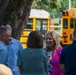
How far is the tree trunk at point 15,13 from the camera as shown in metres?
8.72

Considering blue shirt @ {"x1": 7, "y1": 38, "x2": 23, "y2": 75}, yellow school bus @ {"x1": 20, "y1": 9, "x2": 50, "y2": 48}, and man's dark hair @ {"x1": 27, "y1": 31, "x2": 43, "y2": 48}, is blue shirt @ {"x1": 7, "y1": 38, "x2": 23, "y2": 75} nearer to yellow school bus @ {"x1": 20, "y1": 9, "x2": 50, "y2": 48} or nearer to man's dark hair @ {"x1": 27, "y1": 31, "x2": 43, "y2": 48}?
man's dark hair @ {"x1": 27, "y1": 31, "x2": 43, "y2": 48}

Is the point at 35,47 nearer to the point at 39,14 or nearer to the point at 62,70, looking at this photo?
the point at 62,70

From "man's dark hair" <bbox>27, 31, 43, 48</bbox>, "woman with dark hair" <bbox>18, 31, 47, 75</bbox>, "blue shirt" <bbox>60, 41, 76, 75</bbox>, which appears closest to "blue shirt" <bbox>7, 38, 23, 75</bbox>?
"woman with dark hair" <bbox>18, 31, 47, 75</bbox>

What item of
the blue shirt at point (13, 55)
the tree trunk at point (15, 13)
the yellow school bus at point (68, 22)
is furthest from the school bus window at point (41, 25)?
the blue shirt at point (13, 55)

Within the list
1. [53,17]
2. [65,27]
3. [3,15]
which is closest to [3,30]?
[3,15]

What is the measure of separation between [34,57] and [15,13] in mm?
2937

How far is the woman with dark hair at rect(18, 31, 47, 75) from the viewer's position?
19.9ft

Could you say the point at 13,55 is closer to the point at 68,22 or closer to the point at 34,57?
the point at 34,57

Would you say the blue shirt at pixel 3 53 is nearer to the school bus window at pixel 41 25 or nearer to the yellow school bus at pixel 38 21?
the yellow school bus at pixel 38 21

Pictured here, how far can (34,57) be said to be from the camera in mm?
6090

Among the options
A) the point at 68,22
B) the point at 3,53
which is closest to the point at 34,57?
the point at 3,53

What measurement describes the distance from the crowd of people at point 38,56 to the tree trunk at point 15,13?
178 cm

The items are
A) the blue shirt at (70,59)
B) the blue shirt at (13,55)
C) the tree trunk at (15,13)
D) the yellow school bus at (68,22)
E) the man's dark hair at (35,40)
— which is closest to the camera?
the blue shirt at (70,59)

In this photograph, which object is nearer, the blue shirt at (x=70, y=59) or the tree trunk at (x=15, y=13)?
the blue shirt at (x=70, y=59)
